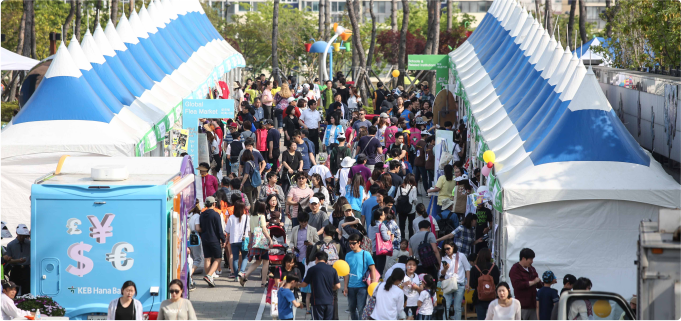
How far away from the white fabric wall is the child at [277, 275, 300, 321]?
2.85 m

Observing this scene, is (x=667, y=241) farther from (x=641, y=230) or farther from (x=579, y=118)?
(x=579, y=118)

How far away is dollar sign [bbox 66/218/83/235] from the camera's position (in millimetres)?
9648

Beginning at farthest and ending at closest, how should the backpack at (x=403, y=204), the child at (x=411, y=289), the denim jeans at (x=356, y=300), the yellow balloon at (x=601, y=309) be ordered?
the backpack at (x=403, y=204) → the denim jeans at (x=356, y=300) → the child at (x=411, y=289) → the yellow balloon at (x=601, y=309)

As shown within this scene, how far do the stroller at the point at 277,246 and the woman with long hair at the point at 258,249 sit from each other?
0.35m

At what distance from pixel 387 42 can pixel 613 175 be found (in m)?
48.3

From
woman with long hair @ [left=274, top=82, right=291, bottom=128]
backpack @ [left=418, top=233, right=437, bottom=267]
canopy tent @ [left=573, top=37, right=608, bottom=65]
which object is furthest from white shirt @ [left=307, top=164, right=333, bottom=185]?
canopy tent @ [left=573, top=37, right=608, bottom=65]

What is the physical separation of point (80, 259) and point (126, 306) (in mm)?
868

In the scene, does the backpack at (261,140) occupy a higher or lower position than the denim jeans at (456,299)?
higher

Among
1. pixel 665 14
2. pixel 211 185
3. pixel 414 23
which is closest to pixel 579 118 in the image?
pixel 665 14

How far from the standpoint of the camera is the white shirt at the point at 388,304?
10250 millimetres

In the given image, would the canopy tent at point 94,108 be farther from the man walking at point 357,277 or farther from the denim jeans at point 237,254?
the man walking at point 357,277

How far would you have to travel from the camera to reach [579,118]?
12055 mm

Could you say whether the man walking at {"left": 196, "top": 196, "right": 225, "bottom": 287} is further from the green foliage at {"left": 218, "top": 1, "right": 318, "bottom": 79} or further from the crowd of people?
the green foliage at {"left": 218, "top": 1, "right": 318, "bottom": 79}

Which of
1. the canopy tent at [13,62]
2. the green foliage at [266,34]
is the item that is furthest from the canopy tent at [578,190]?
the green foliage at [266,34]
